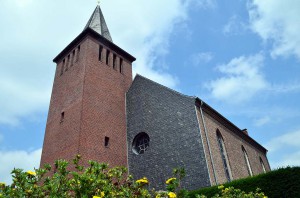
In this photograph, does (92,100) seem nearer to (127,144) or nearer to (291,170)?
(127,144)

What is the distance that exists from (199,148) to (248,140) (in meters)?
8.96

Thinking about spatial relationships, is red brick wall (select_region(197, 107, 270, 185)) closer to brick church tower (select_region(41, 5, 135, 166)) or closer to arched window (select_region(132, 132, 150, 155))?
→ arched window (select_region(132, 132, 150, 155))

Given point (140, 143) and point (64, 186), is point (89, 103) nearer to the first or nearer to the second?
point (140, 143)

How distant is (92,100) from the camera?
14.7 metres

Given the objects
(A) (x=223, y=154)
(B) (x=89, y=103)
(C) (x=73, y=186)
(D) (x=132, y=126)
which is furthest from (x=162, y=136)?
(C) (x=73, y=186)

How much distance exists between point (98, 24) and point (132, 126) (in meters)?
9.00

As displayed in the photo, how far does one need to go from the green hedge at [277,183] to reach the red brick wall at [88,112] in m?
5.71

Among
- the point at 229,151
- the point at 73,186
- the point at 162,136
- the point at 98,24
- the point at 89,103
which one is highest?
the point at 98,24

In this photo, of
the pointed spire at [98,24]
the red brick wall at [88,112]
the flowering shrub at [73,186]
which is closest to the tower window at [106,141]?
the red brick wall at [88,112]

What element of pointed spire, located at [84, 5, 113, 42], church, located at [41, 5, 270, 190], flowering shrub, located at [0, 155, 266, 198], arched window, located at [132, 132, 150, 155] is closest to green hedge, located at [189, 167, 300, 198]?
church, located at [41, 5, 270, 190]

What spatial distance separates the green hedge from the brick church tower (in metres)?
5.83

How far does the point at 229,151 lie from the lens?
15.3m

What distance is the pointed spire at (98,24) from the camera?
19.6m

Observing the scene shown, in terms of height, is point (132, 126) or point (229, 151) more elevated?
point (132, 126)
